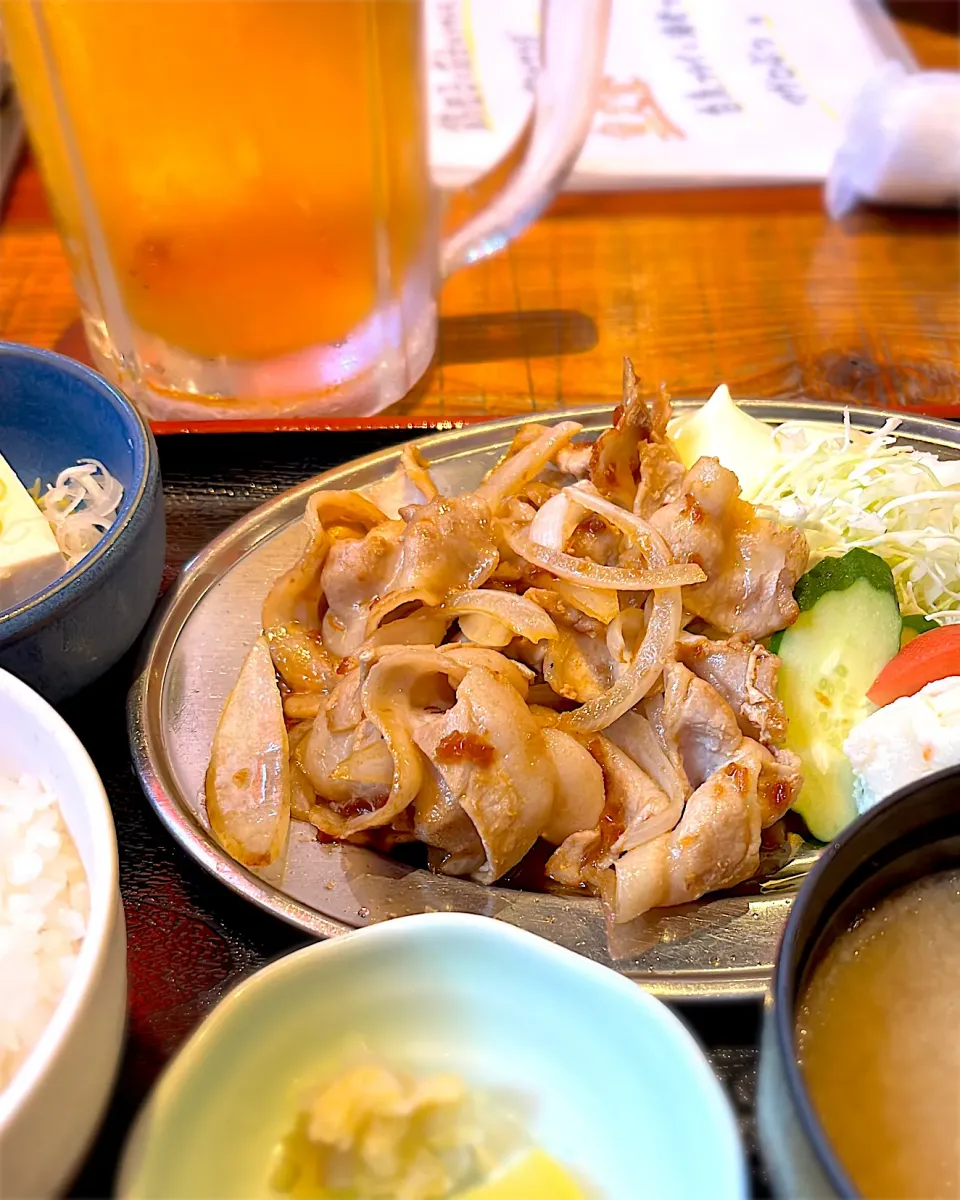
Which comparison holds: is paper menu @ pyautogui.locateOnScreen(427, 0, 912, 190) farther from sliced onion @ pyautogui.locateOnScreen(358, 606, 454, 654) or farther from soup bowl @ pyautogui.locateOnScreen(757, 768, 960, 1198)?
soup bowl @ pyautogui.locateOnScreen(757, 768, 960, 1198)

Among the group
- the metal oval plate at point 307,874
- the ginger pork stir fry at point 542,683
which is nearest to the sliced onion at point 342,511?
the ginger pork stir fry at point 542,683

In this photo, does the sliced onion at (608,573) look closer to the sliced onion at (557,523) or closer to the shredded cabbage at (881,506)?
the sliced onion at (557,523)

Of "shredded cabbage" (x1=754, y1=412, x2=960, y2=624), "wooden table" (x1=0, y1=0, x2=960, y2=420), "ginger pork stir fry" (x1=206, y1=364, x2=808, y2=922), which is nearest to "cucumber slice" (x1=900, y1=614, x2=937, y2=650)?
→ "shredded cabbage" (x1=754, y1=412, x2=960, y2=624)


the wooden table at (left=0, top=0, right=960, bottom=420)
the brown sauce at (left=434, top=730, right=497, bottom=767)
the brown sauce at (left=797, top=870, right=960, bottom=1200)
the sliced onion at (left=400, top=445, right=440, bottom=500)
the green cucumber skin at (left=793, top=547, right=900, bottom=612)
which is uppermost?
the brown sauce at (left=797, top=870, right=960, bottom=1200)

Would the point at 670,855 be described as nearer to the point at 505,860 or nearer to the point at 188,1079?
the point at 505,860

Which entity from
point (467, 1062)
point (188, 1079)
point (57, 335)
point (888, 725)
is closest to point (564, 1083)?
point (467, 1062)

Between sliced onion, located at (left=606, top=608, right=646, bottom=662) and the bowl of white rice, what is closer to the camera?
the bowl of white rice
